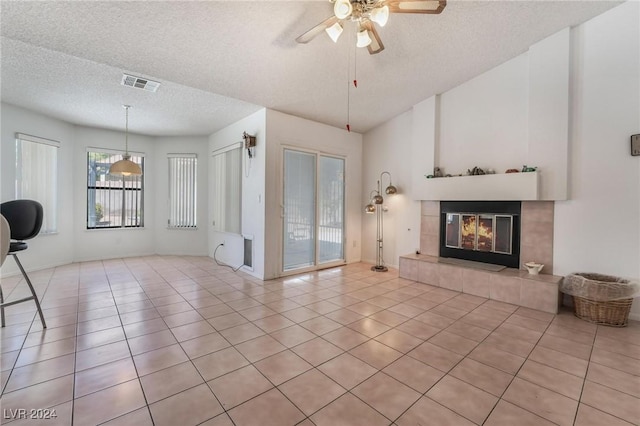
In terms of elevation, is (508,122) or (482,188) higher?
(508,122)

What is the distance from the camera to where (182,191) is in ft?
21.7

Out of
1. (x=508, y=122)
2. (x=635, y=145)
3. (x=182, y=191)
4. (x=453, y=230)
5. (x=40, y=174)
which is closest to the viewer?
(x=635, y=145)

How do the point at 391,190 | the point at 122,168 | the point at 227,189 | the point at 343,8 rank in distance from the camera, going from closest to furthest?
the point at 343,8, the point at 122,168, the point at 391,190, the point at 227,189

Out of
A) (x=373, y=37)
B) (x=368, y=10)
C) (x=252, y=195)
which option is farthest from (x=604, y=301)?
(x=252, y=195)

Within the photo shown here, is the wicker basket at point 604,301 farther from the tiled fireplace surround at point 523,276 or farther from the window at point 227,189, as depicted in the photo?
the window at point 227,189

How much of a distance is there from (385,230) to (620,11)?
4263 mm

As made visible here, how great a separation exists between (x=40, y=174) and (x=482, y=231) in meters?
7.78

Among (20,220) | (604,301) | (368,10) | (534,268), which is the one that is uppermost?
(368,10)

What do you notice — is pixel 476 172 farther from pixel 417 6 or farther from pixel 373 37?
pixel 417 6

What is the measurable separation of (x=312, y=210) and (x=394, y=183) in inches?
69.6

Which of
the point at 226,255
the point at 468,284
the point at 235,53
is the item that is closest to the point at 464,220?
the point at 468,284

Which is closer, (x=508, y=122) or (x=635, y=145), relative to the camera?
(x=635, y=145)

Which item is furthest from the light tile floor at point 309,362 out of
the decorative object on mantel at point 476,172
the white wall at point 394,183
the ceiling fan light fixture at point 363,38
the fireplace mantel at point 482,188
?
the ceiling fan light fixture at point 363,38

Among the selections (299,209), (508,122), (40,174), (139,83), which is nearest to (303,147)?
(299,209)
